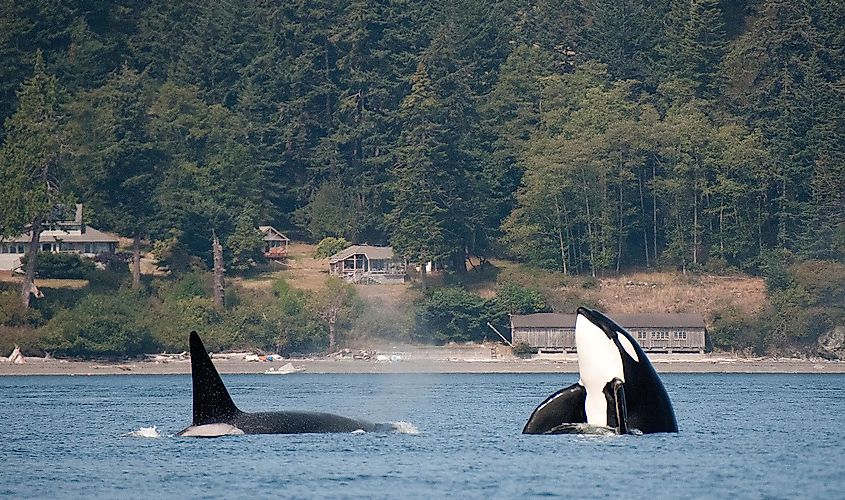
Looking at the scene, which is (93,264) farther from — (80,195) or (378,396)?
(378,396)

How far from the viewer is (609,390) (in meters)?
34.1

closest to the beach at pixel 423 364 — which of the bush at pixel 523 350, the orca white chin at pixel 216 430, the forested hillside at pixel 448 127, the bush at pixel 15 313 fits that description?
the bush at pixel 523 350

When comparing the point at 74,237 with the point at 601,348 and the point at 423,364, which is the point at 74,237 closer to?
the point at 423,364

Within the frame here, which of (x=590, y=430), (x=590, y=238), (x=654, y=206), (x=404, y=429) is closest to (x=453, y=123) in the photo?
(x=590, y=238)

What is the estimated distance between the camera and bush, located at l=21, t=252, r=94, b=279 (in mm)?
111500

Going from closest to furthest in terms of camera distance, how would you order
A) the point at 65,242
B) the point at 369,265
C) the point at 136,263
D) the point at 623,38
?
the point at 136,263, the point at 65,242, the point at 369,265, the point at 623,38

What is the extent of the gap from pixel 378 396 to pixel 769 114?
2703 inches

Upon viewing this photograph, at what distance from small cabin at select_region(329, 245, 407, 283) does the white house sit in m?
15.1

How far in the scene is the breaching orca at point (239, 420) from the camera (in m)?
37.2

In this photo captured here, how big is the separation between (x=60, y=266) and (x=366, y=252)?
2034cm

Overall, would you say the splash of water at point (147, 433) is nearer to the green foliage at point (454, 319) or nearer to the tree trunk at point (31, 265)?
the tree trunk at point (31, 265)

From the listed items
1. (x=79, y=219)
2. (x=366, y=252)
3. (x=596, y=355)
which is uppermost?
(x=79, y=219)

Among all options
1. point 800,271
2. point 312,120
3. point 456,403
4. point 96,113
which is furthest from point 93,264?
point 456,403

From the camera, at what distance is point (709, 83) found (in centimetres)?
13300
